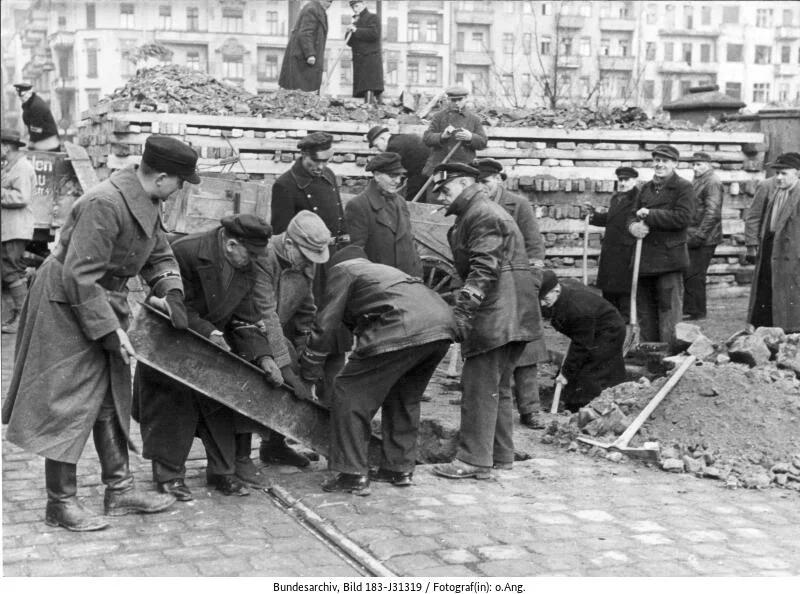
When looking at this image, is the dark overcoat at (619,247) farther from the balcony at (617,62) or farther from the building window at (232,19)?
the building window at (232,19)

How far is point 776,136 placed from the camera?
14.6 metres

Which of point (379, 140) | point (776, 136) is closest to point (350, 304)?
point (379, 140)

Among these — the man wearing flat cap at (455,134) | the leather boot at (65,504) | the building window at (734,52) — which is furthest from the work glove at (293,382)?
the building window at (734,52)

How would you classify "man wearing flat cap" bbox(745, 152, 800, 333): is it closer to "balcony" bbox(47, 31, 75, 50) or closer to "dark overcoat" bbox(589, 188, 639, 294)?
"dark overcoat" bbox(589, 188, 639, 294)

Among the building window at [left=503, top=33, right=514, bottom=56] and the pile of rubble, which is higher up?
the building window at [left=503, top=33, right=514, bottom=56]

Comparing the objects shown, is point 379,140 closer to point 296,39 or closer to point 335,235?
point 335,235

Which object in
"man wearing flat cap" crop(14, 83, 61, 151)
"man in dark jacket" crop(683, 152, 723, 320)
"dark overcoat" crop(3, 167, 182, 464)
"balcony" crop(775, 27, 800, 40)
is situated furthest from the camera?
"balcony" crop(775, 27, 800, 40)

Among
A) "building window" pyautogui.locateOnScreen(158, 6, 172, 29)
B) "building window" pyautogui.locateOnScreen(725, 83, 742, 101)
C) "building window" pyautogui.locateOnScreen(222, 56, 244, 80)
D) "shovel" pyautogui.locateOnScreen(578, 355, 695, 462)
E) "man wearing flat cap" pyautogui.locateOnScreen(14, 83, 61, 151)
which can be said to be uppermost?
"building window" pyautogui.locateOnScreen(158, 6, 172, 29)

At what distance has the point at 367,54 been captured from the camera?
13.5 m

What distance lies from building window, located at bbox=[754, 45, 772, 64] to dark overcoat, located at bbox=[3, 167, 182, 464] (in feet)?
73.0

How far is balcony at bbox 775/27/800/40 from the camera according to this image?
2250cm

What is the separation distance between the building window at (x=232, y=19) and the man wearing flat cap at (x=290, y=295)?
20.2 m

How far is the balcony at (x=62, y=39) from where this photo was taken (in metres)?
24.4

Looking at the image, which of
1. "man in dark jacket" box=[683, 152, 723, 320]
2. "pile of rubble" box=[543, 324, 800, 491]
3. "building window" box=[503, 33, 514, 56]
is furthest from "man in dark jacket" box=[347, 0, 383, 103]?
"building window" box=[503, 33, 514, 56]
